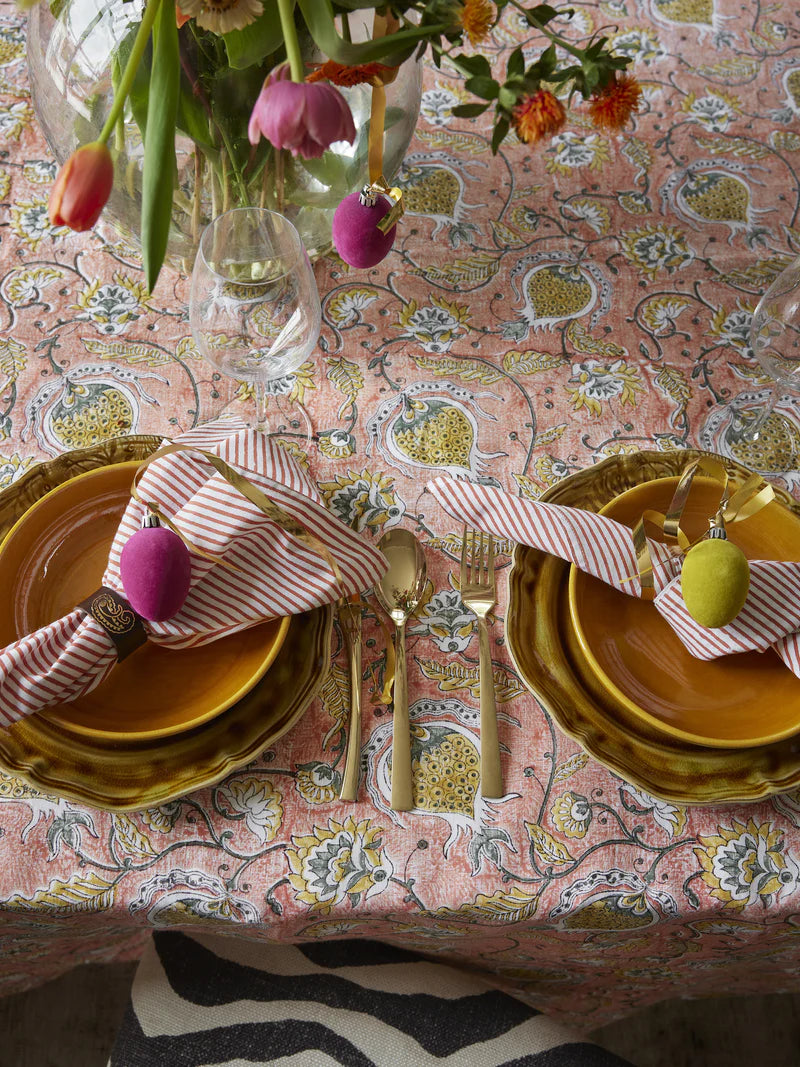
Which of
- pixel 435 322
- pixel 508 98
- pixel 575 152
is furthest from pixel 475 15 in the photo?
pixel 575 152

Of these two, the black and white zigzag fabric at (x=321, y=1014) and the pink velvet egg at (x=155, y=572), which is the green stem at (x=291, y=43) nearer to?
the pink velvet egg at (x=155, y=572)

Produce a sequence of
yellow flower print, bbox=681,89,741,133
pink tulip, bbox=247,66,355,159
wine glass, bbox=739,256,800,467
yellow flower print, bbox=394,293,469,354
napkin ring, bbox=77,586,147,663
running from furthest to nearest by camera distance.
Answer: yellow flower print, bbox=681,89,741,133
yellow flower print, bbox=394,293,469,354
wine glass, bbox=739,256,800,467
napkin ring, bbox=77,586,147,663
pink tulip, bbox=247,66,355,159

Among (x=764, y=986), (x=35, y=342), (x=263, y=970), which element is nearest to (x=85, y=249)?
(x=35, y=342)

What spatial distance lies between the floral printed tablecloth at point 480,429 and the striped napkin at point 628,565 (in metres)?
0.07

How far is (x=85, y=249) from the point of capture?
836 mm

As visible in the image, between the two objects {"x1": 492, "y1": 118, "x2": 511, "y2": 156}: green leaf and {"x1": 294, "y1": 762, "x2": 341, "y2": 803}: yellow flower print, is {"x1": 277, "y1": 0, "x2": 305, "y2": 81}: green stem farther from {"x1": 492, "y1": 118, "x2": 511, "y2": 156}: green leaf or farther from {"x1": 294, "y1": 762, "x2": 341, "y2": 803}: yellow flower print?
{"x1": 294, "y1": 762, "x2": 341, "y2": 803}: yellow flower print

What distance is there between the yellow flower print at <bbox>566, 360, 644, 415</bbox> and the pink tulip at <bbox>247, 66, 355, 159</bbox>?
369 millimetres

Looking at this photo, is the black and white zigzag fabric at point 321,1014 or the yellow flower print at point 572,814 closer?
the yellow flower print at point 572,814

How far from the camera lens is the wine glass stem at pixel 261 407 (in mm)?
711

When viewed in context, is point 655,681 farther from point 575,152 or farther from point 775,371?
point 575,152

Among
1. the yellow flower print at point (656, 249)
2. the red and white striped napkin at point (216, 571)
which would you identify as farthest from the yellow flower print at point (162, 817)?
the yellow flower print at point (656, 249)

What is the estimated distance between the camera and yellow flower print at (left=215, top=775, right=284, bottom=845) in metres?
0.61

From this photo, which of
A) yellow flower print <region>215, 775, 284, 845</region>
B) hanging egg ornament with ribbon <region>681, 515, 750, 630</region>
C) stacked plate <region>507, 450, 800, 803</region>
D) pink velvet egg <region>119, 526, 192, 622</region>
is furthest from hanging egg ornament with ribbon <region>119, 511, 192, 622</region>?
hanging egg ornament with ribbon <region>681, 515, 750, 630</region>

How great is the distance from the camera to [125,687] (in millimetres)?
607
